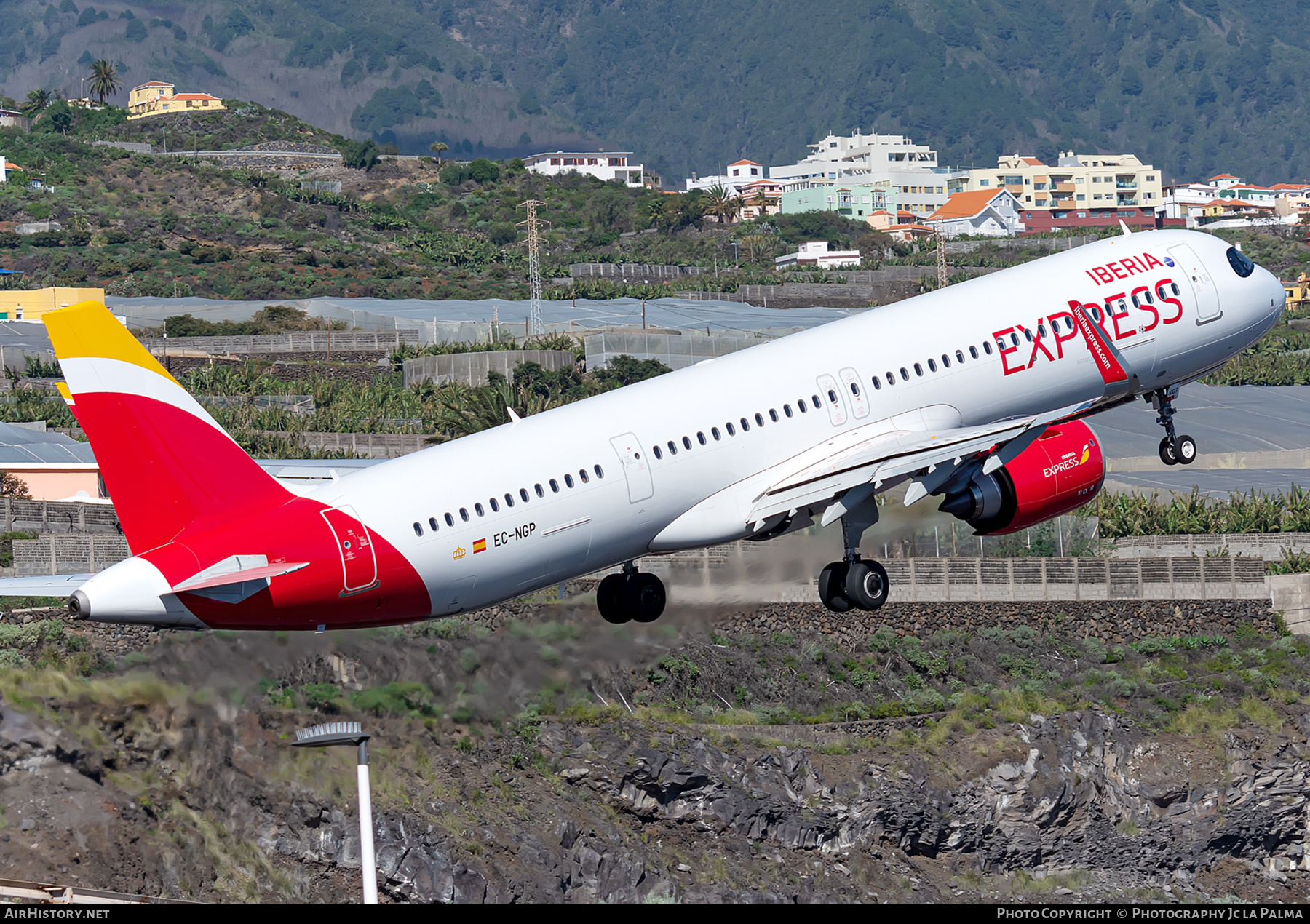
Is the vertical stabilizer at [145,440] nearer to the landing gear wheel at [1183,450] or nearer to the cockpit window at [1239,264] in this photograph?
the landing gear wheel at [1183,450]

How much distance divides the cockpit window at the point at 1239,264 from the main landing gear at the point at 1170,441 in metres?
3.52

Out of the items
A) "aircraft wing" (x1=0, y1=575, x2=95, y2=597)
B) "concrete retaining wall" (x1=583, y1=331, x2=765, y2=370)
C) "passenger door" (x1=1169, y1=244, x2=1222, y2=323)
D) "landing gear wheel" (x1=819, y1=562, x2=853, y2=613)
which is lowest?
"landing gear wheel" (x1=819, y1=562, x2=853, y2=613)

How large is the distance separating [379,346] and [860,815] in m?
80.2

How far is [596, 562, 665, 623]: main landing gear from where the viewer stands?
3994 centimetres

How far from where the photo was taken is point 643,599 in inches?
1574

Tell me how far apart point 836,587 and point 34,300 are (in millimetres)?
143854

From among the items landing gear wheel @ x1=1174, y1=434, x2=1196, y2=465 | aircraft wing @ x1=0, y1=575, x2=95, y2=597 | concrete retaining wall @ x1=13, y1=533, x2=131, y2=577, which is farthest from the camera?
concrete retaining wall @ x1=13, y1=533, x2=131, y2=577

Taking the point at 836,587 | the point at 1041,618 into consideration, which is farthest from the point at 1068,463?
the point at 1041,618

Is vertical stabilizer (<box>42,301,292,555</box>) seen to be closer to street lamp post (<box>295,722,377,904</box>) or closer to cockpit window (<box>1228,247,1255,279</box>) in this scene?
street lamp post (<box>295,722,377,904</box>)

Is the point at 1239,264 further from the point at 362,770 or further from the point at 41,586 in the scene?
the point at 41,586

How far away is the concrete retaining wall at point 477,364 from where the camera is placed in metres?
117

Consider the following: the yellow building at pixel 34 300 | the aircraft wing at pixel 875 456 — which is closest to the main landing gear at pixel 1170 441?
the aircraft wing at pixel 875 456

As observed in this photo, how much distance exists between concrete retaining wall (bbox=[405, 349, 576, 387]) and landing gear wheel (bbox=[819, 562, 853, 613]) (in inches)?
3103

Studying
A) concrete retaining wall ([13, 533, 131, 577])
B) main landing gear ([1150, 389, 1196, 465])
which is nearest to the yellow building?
concrete retaining wall ([13, 533, 131, 577])
